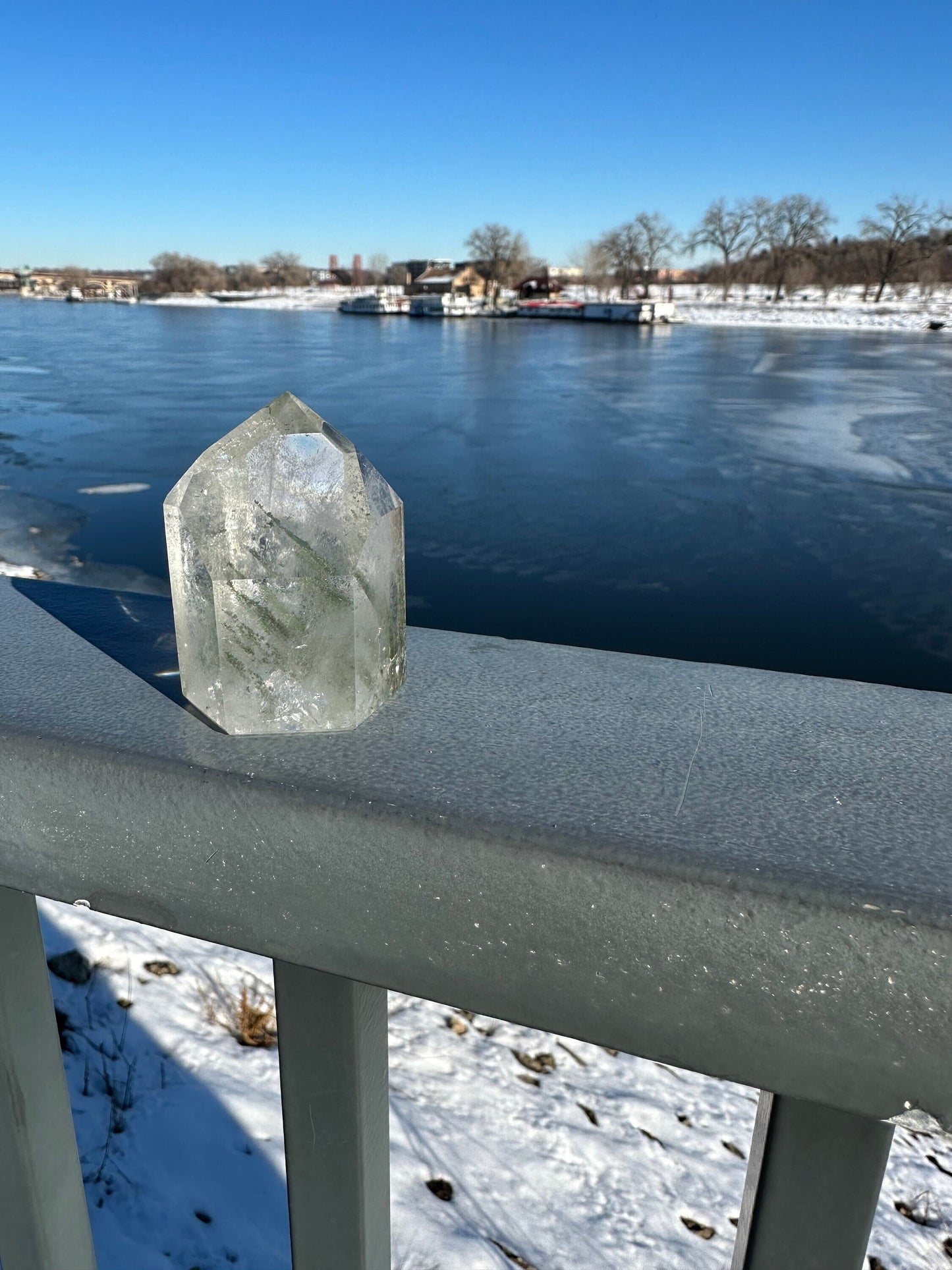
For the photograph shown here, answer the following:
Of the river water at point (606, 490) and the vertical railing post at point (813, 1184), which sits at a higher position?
the vertical railing post at point (813, 1184)

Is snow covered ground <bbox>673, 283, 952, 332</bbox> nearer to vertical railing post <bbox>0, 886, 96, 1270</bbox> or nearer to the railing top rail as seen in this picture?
the railing top rail

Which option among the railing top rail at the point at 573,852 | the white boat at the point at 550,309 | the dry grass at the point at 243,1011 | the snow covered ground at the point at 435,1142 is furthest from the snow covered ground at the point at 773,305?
the railing top rail at the point at 573,852

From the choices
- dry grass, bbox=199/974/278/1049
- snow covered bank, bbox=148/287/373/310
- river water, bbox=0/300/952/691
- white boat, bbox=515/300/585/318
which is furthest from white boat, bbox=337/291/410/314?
dry grass, bbox=199/974/278/1049

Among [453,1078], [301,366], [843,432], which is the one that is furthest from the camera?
[301,366]

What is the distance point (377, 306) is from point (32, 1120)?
6273cm

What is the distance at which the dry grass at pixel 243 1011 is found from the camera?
2.41 meters

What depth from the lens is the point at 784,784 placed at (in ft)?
1.80

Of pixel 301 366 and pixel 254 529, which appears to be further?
pixel 301 366

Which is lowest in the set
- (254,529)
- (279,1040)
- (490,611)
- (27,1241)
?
(490,611)

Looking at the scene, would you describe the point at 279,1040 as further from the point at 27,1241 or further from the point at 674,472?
the point at 674,472

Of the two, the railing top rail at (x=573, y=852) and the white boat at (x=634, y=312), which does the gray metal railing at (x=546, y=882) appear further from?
the white boat at (x=634, y=312)

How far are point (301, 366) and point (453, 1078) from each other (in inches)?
910

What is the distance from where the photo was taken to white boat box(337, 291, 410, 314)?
59.2m

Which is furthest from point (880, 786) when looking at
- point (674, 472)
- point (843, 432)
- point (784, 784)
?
point (843, 432)
